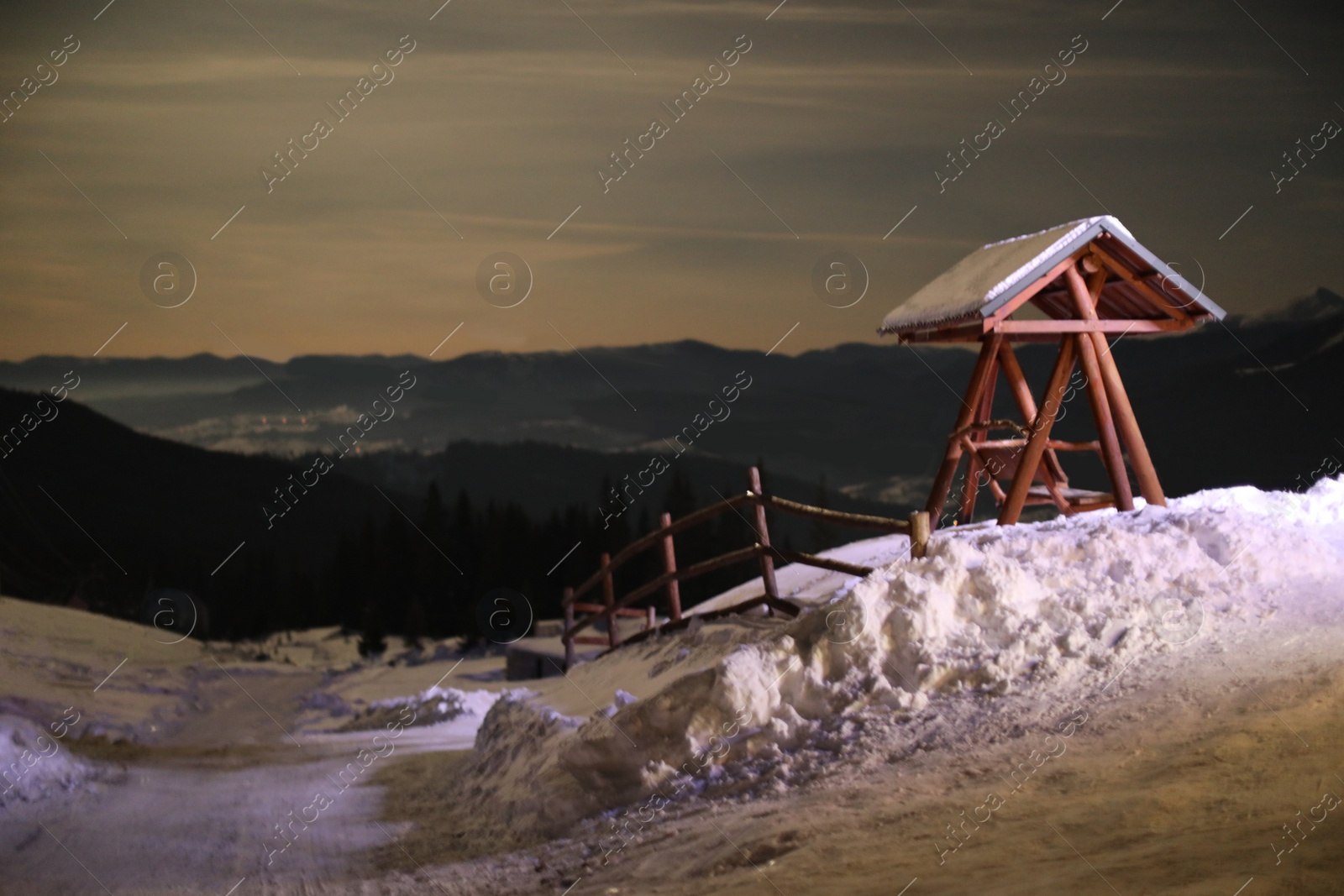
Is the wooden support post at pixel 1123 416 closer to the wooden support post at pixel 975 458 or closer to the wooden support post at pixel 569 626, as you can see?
the wooden support post at pixel 975 458

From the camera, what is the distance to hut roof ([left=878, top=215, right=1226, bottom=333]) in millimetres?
8711

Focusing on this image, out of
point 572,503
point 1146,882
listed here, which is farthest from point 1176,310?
point 572,503

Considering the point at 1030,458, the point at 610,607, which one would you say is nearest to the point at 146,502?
the point at 610,607

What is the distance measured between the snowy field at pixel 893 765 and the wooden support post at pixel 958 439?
192cm

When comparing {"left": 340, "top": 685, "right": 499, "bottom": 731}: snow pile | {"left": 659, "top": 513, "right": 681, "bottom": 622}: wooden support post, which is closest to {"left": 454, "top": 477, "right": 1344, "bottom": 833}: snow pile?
{"left": 659, "top": 513, "right": 681, "bottom": 622}: wooden support post

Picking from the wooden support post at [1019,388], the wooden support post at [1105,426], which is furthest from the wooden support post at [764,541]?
the wooden support post at [1105,426]

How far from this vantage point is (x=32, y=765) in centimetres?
879

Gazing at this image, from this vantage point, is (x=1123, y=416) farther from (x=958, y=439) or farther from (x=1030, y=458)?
(x=958, y=439)

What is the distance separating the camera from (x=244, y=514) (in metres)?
42.1

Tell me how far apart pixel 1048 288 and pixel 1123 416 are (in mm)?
1816

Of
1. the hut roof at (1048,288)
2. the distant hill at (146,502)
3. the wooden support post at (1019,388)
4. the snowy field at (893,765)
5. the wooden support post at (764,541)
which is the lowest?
the snowy field at (893,765)

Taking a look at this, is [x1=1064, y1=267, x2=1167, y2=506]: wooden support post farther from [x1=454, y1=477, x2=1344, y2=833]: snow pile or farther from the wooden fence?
the wooden fence

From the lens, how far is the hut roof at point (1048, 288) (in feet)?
28.6

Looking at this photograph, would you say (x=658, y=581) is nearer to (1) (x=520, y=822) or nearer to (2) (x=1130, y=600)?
(1) (x=520, y=822)
